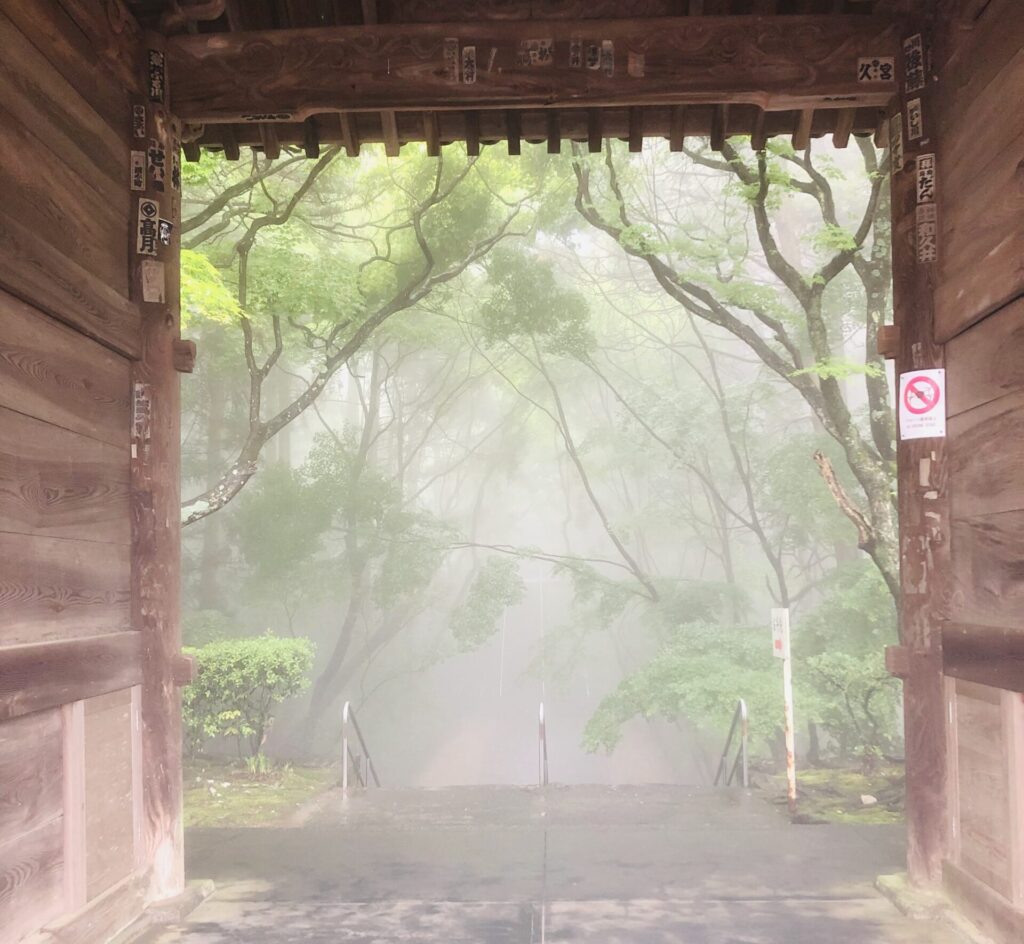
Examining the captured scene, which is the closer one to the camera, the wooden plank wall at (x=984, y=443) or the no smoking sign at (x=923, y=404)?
the wooden plank wall at (x=984, y=443)

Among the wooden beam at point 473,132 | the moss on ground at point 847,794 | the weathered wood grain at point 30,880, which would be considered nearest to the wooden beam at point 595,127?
the wooden beam at point 473,132

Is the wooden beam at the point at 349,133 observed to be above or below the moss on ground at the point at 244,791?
above

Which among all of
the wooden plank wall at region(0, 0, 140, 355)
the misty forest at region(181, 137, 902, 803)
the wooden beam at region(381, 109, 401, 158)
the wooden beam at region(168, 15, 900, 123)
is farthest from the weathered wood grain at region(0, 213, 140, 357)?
the misty forest at region(181, 137, 902, 803)

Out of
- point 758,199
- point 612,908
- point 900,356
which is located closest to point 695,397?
point 758,199

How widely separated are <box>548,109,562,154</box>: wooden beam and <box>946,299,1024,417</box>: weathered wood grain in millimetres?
2930

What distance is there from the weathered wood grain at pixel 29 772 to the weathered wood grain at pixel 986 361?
4809 mm

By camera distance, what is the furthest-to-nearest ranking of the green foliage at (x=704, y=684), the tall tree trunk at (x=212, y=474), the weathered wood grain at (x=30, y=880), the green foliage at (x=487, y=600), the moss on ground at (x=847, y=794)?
the green foliage at (x=487, y=600) < the tall tree trunk at (x=212, y=474) < the green foliage at (x=704, y=684) < the moss on ground at (x=847, y=794) < the weathered wood grain at (x=30, y=880)

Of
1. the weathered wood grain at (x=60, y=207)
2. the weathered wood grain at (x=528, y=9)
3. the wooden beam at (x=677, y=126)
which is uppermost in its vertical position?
the weathered wood grain at (x=528, y=9)

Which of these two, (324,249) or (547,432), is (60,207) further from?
(547,432)

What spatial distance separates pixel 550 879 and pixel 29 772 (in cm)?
318

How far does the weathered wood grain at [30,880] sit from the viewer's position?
11.9 ft

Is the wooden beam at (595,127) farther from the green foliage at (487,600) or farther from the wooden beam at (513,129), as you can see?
the green foliage at (487,600)

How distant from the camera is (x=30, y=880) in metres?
3.81

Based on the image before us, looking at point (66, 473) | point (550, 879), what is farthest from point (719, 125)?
point (550, 879)
